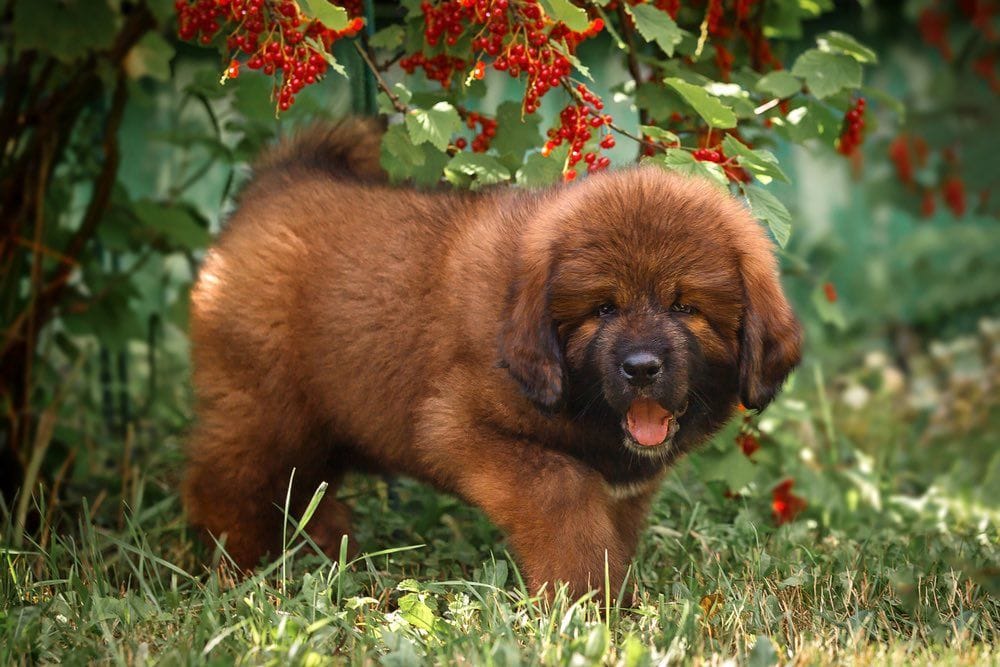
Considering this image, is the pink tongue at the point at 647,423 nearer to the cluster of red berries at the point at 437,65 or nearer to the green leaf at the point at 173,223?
the cluster of red berries at the point at 437,65

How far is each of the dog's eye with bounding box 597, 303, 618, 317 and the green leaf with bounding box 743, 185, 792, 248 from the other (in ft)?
1.69

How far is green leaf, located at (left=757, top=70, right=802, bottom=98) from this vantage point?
3.36m

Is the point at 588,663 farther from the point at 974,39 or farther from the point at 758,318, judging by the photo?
the point at 974,39

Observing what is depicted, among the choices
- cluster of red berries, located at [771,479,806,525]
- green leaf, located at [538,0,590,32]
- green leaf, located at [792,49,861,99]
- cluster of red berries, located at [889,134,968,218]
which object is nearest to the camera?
green leaf, located at [538,0,590,32]

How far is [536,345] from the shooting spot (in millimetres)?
2686

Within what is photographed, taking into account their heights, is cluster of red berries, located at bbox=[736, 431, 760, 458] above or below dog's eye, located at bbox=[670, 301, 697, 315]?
below

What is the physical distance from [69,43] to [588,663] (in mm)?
2454

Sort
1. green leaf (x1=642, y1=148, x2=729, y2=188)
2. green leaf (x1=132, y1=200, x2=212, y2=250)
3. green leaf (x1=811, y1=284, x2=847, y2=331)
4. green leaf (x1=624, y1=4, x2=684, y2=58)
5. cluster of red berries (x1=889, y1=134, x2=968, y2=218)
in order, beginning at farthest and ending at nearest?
cluster of red berries (x1=889, y1=134, x2=968, y2=218) → green leaf (x1=132, y1=200, x2=212, y2=250) → green leaf (x1=811, y1=284, x2=847, y2=331) → green leaf (x1=624, y1=4, x2=684, y2=58) → green leaf (x1=642, y1=148, x2=729, y2=188)

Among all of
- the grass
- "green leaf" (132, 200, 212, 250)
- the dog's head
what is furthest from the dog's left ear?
"green leaf" (132, 200, 212, 250)

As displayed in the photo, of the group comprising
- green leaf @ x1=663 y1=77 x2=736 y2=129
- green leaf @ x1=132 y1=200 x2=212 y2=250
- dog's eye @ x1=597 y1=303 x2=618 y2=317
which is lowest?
green leaf @ x1=132 y1=200 x2=212 y2=250

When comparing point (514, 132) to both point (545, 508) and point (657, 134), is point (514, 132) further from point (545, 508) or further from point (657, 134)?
point (545, 508)

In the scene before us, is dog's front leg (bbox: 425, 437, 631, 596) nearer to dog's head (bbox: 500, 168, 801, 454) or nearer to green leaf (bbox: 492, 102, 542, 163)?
dog's head (bbox: 500, 168, 801, 454)

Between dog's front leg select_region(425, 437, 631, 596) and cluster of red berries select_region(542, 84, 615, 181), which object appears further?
cluster of red berries select_region(542, 84, 615, 181)

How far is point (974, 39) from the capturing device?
605 centimetres
